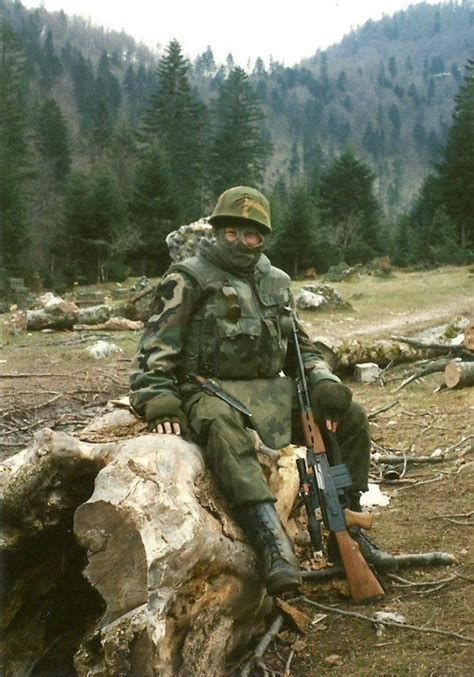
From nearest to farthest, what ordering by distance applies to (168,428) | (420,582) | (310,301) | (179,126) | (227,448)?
1. (227,448)
2. (168,428)
3. (420,582)
4. (310,301)
5. (179,126)

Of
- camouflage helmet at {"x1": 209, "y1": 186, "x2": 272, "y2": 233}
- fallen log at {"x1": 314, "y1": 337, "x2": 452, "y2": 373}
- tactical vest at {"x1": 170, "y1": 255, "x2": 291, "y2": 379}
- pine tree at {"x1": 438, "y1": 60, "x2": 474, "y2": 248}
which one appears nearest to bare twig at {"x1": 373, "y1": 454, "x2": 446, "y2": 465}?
tactical vest at {"x1": 170, "y1": 255, "x2": 291, "y2": 379}

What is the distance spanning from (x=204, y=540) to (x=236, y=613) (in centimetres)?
50

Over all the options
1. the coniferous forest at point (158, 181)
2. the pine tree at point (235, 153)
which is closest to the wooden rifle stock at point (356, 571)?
the coniferous forest at point (158, 181)

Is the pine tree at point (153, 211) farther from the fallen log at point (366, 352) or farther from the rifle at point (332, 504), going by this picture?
the rifle at point (332, 504)

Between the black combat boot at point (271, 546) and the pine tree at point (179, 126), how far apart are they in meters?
36.6

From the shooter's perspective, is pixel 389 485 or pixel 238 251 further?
pixel 389 485

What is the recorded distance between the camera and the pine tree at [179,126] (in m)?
42.2

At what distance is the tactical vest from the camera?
4.10 meters

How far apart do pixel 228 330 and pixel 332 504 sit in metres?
1.11

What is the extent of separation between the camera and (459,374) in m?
8.66

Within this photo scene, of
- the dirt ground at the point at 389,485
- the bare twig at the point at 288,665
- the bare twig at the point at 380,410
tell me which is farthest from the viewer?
the bare twig at the point at 380,410

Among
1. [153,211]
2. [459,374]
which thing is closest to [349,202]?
[153,211]

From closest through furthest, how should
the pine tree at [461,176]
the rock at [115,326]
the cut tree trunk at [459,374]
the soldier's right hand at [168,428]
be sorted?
the soldier's right hand at [168,428], the cut tree trunk at [459,374], the rock at [115,326], the pine tree at [461,176]

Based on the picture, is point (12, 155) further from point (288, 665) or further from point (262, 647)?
point (288, 665)
